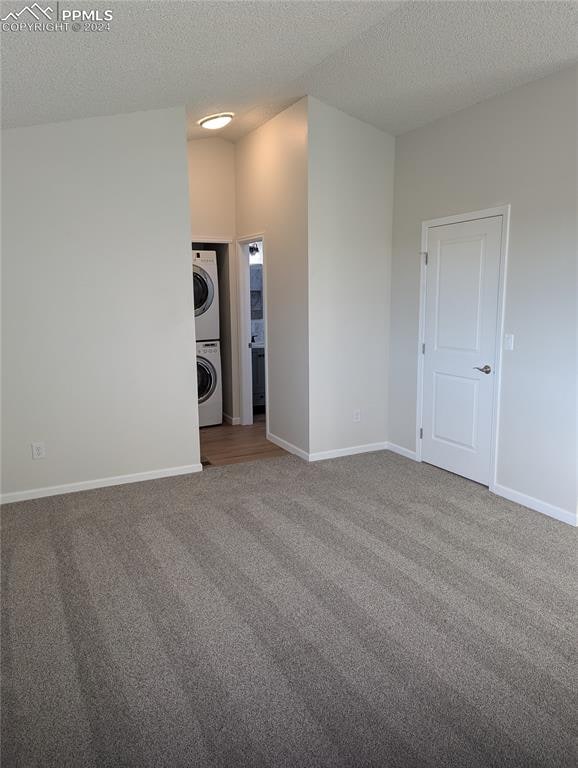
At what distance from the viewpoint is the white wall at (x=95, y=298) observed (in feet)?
12.8

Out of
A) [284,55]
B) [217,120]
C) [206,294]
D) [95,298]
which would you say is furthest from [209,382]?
[284,55]

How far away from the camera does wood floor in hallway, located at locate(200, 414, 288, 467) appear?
5152 millimetres

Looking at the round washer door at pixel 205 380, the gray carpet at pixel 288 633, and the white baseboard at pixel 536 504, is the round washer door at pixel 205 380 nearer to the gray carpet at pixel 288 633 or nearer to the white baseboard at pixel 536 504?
the gray carpet at pixel 288 633

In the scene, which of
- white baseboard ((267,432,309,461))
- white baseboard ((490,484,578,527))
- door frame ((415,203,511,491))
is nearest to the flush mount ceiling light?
door frame ((415,203,511,491))

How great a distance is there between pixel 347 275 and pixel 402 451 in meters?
1.67

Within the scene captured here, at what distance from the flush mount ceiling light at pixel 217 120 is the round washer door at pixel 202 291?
160 centimetres

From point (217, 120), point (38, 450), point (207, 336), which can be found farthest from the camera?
point (207, 336)

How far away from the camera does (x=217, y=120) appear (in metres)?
4.73

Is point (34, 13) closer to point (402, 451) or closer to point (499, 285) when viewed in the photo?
point (499, 285)

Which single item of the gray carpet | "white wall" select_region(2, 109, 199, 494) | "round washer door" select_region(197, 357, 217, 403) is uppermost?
"white wall" select_region(2, 109, 199, 494)

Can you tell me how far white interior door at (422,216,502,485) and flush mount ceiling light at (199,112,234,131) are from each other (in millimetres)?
1949

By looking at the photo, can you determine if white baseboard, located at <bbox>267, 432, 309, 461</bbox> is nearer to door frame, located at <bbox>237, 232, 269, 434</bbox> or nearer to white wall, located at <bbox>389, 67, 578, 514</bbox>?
door frame, located at <bbox>237, 232, 269, 434</bbox>

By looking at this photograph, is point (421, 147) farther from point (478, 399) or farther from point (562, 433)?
point (562, 433)

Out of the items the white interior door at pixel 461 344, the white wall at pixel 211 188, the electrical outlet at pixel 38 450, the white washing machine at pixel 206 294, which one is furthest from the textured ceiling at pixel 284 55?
the electrical outlet at pixel 38 450
